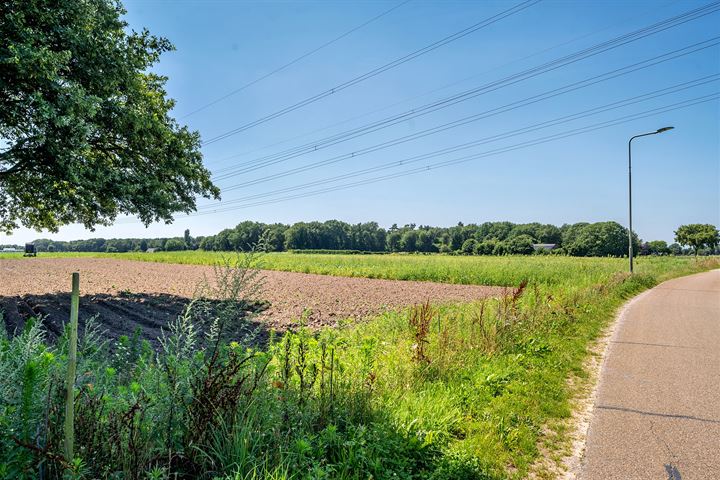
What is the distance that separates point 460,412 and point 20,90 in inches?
611

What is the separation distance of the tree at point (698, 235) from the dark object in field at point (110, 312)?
91179mm

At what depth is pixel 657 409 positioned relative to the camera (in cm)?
500

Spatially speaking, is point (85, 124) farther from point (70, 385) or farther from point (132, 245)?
point (132, 245)

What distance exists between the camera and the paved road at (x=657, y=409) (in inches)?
148

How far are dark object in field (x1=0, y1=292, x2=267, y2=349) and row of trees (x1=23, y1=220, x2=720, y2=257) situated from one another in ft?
198

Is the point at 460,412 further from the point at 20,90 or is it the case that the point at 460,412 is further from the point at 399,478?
the point at 20,90

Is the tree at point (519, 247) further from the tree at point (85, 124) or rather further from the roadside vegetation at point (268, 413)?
the roadside vegetation at point (268, 413)

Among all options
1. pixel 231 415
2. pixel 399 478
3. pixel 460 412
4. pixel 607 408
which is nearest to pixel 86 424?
pixel 231 415

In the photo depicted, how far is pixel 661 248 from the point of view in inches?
5032

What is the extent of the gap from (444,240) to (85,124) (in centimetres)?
14955

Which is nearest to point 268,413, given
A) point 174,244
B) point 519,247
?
point 519,247

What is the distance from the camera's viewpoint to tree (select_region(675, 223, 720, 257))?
75.2 meters

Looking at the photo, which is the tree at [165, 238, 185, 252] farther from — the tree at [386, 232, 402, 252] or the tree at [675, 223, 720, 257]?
the tree at [675, 223, 720, 257]

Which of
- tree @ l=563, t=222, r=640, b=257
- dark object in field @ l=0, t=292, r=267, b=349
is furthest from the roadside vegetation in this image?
tree @ l=563, t=222, r=640, b=257
